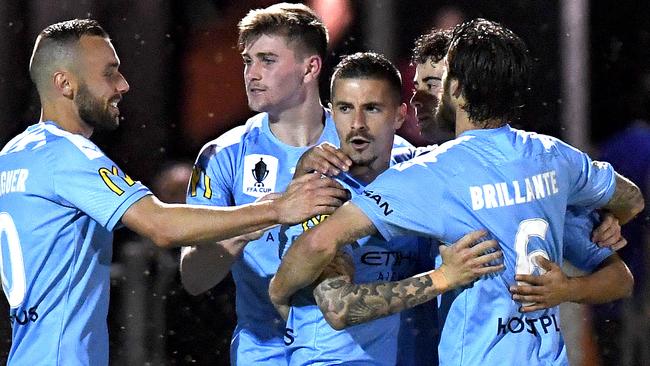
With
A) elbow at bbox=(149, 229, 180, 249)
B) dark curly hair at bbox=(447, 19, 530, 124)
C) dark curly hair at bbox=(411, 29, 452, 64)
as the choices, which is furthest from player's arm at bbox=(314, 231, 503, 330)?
dark curly hair at bbox=(411, 29, 452, 64)

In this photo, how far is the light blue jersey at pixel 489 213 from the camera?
3023 millimetres

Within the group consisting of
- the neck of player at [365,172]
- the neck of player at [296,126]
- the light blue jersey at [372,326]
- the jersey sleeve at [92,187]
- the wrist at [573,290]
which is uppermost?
the neck of player at [296,126]

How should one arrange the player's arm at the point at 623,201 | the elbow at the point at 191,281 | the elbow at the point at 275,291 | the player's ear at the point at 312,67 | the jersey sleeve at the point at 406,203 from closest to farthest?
the jersey sleeve at the point at 406,203 → the elbow at the point at 275,291 → the player's arm at the point at 623,201 → the elbow at the point at 191,281 → the player's ear at the point at 312,67

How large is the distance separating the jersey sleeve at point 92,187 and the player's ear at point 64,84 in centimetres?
27

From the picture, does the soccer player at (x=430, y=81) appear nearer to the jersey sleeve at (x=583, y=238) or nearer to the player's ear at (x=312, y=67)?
the player's ear at (x=312, y=67)

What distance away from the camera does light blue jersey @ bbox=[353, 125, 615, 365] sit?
3.02 meters

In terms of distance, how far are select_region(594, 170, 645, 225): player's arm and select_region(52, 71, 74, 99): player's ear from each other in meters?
1.69

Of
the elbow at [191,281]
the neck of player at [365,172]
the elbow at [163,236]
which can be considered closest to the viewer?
the elbow at [163,236]

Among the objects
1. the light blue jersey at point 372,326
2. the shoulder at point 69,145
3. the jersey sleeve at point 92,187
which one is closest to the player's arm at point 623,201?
A: the light blue jersey at point 372,326

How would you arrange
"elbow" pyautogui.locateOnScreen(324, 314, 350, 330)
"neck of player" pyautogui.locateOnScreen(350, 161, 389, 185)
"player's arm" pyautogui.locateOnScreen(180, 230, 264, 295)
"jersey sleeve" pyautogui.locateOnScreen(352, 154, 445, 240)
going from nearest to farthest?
1. "jersey sleeve" pyautogui.locateOnScreen(352, 154, 445, 240)
2. "elbow" pyautogui.locateOnScreen(324, 314, 350, 330)
3. "neck of player" pyautogui.locateOnScreen(350, 161, 389, 185)
4. "player's arm" pyautogui.locateOnScreen(180, 230, 264, 295)

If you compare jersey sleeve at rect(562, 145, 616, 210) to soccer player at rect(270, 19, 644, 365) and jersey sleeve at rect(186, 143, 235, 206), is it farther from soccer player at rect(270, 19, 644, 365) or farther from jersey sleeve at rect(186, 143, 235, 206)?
jersey sleeve at rect(186, 143, 235, 206)

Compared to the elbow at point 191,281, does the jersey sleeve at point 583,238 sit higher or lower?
higher

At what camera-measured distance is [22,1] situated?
237 inches

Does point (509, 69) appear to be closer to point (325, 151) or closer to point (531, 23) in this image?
point (325, 151)
